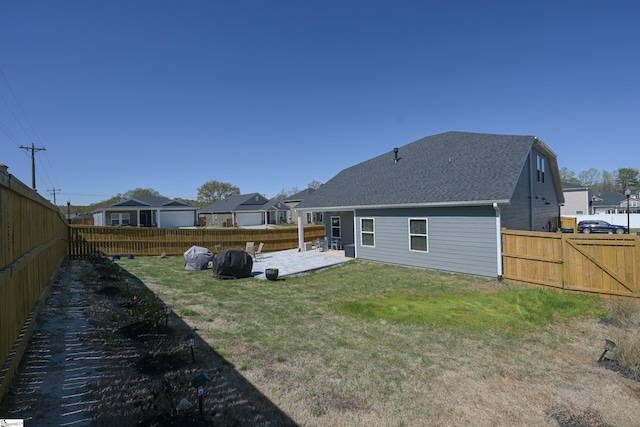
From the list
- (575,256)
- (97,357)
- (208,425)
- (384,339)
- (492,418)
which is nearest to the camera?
(208,425)

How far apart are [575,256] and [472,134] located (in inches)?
383

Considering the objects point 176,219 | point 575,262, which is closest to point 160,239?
point 575,262

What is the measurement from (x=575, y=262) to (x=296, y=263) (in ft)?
35.2

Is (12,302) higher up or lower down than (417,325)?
higher up

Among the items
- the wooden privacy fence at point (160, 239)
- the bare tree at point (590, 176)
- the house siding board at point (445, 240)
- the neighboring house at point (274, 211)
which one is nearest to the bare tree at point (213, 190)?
the neighboring house at point (274, 211)

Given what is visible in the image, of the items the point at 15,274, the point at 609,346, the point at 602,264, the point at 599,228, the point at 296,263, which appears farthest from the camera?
the point at 599,228

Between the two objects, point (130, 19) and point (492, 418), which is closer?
point (492, 418)

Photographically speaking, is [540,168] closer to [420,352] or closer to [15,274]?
[420,352]

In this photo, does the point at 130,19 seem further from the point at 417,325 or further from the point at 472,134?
the point at 472,134

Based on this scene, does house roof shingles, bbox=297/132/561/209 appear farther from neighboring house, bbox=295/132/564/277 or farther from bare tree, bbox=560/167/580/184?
bare tree, bbox=560/167/580/184

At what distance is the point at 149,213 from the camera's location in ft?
135

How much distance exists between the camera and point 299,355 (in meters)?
5.11

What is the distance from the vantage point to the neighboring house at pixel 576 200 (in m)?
39.4

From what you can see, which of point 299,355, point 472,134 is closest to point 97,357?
point 299,355
